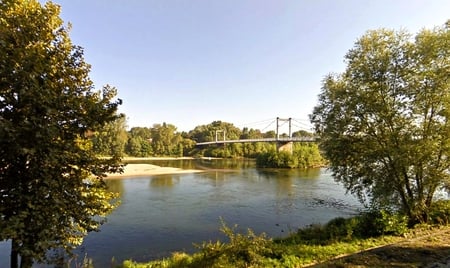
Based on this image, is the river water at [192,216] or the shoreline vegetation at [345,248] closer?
the shoreline vegetation at [345,248]

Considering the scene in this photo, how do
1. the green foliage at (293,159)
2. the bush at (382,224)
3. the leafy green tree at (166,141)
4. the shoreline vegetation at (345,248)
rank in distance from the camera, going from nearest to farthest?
the shoreline vegetation at (345,248) < the bush at (382,224) < the green foliage at (293,159) < the leafy green tree at (166,141)

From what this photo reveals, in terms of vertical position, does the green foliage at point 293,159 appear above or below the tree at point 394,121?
below

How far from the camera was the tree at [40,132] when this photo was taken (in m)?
3.64

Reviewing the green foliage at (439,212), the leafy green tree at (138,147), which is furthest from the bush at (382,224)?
the leafy green tree at (138,147)

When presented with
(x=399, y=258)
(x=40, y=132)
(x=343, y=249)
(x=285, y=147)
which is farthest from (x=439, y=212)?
(x=285, y=147)

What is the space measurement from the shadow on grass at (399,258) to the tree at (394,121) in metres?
2.00

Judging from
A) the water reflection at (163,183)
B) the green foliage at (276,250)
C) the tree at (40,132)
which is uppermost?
the tree at (40,132)

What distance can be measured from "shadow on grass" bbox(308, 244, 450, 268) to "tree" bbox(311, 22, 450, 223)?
200cm

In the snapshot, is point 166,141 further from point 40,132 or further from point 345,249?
point 40,132

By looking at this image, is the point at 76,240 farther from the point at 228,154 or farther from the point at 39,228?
the point at 228,154

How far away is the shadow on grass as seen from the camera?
624cm

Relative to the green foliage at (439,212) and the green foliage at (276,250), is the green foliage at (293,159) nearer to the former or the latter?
the green foliage at (439,212)

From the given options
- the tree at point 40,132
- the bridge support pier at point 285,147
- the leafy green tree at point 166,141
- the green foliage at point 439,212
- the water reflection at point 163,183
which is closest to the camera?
the tree at point 40,132

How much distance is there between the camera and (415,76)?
29.3ft
